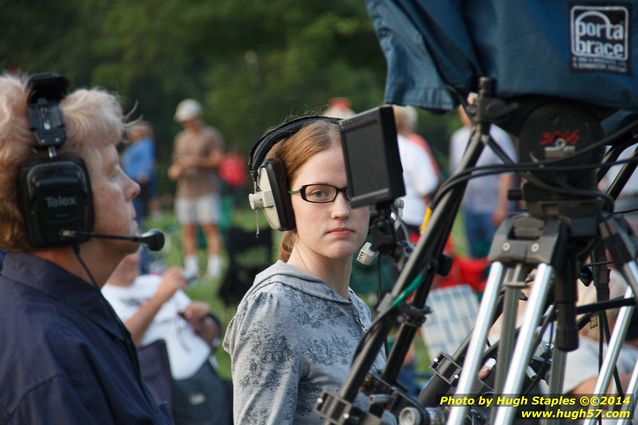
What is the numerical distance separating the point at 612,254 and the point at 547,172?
182 mm

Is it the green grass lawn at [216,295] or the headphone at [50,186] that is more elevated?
the headphone at [50,186]

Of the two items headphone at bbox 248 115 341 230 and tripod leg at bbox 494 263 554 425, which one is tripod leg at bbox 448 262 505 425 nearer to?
tripod leg at bbox 494 263 554 425

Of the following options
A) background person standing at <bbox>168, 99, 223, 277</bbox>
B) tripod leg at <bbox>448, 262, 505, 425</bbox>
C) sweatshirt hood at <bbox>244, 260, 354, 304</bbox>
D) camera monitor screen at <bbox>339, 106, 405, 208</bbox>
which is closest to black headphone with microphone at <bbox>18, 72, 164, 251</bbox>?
sweatshirt hood at <bbox>244, 260, 354, 304</bbox>

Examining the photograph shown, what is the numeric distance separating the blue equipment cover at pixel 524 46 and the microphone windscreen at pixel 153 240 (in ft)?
3.03

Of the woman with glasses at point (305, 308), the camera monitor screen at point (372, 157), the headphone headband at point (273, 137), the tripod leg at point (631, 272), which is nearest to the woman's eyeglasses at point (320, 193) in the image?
the woman with glasses at point (305, 308)

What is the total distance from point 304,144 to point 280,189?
0.14m

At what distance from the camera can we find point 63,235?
2240 mm

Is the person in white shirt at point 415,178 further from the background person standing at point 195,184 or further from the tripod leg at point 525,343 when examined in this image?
the tripod leg at point 525,343

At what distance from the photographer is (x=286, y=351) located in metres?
2.24

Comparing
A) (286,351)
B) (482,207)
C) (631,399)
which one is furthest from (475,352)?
(482,207)

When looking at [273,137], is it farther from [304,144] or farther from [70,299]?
[70,299]

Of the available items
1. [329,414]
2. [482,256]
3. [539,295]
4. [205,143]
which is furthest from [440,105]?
[205,143]

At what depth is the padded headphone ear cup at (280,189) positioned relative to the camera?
2473 mm

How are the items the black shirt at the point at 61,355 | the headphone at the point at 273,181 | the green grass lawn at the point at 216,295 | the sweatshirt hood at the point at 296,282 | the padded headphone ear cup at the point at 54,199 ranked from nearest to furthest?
the black shirt at the point at 61,355 < the padded headphone ear cup at the point at 54,199 < the sweatshirt hood at the point at 296,282 < the headphone at the point at 273,181 < the green grass lawn at the point at 216,295
